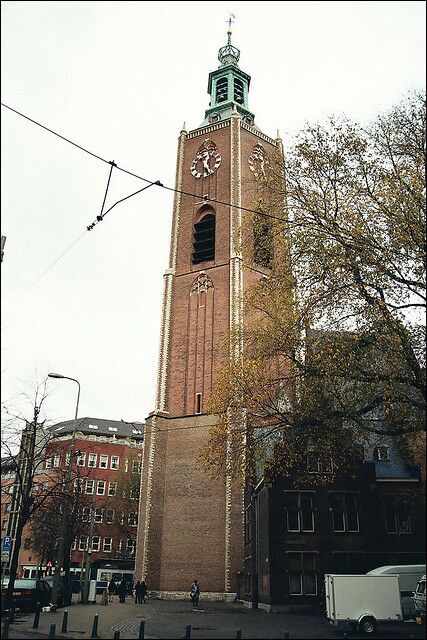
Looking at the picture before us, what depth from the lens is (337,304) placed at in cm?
1691

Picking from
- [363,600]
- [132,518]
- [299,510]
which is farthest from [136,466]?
[363,600]

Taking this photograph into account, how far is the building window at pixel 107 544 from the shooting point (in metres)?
60.3

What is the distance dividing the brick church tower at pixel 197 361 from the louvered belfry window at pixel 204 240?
77mm

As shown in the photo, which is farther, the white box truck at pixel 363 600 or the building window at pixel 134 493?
the building window at pixel 134 493

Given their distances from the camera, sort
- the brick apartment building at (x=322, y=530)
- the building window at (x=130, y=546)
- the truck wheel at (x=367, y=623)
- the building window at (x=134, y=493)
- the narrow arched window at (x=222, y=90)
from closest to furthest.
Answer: the truck wheel at (x=367, y=623) → the brick apartment building at (x=322, y=530) → the narrow arched window at (x=222, y=90) → the building window at (x=134, y=493) → the building window at (x=130, y=546)

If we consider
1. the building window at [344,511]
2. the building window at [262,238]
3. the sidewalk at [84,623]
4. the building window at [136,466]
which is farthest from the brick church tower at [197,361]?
the building window at [136,466]

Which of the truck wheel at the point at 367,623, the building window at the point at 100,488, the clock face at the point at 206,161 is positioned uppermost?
the clock face at the point at 206,161

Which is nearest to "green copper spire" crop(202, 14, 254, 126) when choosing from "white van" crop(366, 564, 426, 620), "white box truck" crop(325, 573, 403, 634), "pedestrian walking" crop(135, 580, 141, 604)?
"pedestrian walking" crop(135, 580, 141, 604)

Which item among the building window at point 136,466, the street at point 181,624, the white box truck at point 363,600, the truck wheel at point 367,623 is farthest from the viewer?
the building window at point 136,466

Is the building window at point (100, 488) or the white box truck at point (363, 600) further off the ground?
the building window at point (100, 488)

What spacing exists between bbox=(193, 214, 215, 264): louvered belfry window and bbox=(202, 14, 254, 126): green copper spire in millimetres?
13207

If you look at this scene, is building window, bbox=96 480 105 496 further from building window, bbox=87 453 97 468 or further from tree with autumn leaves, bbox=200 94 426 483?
tree with autumn leaves, bbox=200 94 426 483

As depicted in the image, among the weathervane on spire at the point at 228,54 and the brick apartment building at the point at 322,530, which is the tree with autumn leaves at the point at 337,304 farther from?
the weathervane on spire at the point at 228,54

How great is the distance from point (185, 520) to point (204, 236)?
2070cm
